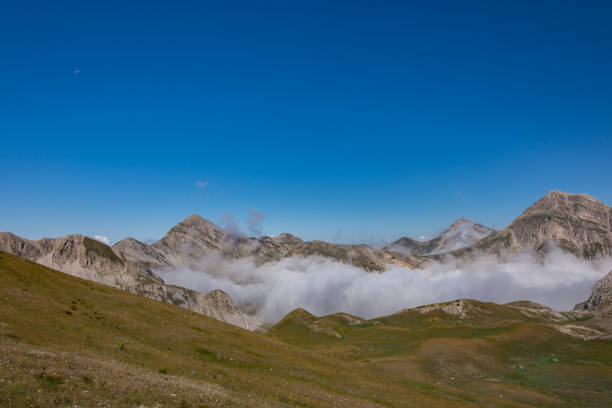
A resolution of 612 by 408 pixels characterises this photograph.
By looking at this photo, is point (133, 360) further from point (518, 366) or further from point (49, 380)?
point (518, 366)

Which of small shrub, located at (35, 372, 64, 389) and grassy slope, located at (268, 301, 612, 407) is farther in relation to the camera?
grassy slope, located at (268, 301, 612, 407)

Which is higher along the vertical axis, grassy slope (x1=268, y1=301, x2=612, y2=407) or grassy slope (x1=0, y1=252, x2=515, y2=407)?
grassy slope (x1=0, y1=252, x2=515, y2=407)

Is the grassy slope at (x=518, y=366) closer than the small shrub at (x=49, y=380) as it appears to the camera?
No

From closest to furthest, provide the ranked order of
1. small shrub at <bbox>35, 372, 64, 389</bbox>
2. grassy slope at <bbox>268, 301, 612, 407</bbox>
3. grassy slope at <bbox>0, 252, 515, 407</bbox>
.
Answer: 1. small shrub at <bbox>35, 372, 64, 389</bbox>
2. grassy slope at <bbox>0, 252, 515, 407</bbox>
3. grassy slope at <bbox>268, 301, 612, 407</bbox>

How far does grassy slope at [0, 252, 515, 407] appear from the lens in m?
22.0

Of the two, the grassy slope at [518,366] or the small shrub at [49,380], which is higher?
the small shrub at [49,380]

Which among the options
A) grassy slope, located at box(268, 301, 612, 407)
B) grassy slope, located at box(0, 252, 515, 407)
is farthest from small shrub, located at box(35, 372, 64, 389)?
grassy slope, located at box(268, 301, 612, 407)

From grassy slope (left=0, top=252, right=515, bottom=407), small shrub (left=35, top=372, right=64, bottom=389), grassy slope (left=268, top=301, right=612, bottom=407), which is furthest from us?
grassy slope (left=268, top=301, right=612, bottom=407)

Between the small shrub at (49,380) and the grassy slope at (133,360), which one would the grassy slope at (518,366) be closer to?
the grassy slope at (133,360)

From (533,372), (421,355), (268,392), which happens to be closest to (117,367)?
(268,392)

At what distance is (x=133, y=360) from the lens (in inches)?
1379

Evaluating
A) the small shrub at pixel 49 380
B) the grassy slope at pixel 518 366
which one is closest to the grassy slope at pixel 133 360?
the small shrub at pixel 49 380

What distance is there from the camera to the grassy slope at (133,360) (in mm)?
22016

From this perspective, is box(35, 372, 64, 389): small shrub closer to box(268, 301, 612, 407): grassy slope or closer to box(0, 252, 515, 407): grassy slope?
box(0, 252, 515, 407): grassy slope
